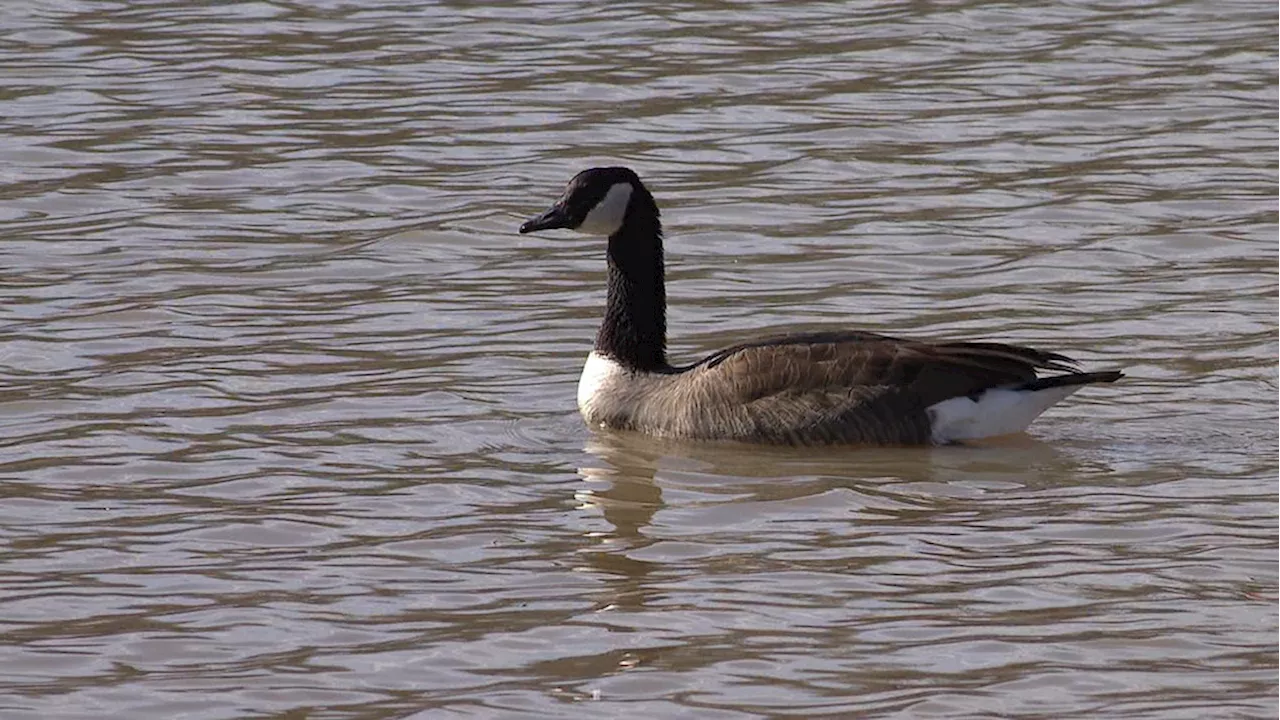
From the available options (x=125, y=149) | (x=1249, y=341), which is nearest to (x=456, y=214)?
(x=125, y=149)

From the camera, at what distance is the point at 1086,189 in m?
16.5

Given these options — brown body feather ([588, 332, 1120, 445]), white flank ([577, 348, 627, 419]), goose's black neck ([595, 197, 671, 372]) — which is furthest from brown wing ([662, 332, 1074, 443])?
goose's black neck ([595, 197, 671, 372])

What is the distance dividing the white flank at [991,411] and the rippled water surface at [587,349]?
7.9 inches

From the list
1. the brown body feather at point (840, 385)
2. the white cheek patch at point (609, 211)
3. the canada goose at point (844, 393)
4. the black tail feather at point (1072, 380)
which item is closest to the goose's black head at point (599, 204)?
the white cheek patch at point (609, 211)

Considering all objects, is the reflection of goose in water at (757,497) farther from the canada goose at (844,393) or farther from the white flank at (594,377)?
the white flank at (594,377)

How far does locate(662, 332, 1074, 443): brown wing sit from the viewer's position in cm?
1199

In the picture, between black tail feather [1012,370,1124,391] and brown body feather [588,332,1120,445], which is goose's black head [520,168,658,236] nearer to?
brown body feather [588,332,1120,445]

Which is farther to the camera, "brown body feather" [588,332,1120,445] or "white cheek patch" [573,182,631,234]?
"white cheek patch" [573,182,631,234]

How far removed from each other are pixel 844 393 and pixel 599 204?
1.82 m

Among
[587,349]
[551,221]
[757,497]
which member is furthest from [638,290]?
[757,497]

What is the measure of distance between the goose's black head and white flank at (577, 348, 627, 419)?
0.74 meters

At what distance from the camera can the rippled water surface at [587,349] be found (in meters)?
8.69

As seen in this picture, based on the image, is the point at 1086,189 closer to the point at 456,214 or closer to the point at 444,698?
the point at 456,214

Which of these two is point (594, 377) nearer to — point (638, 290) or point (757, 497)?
point (638, 290)
